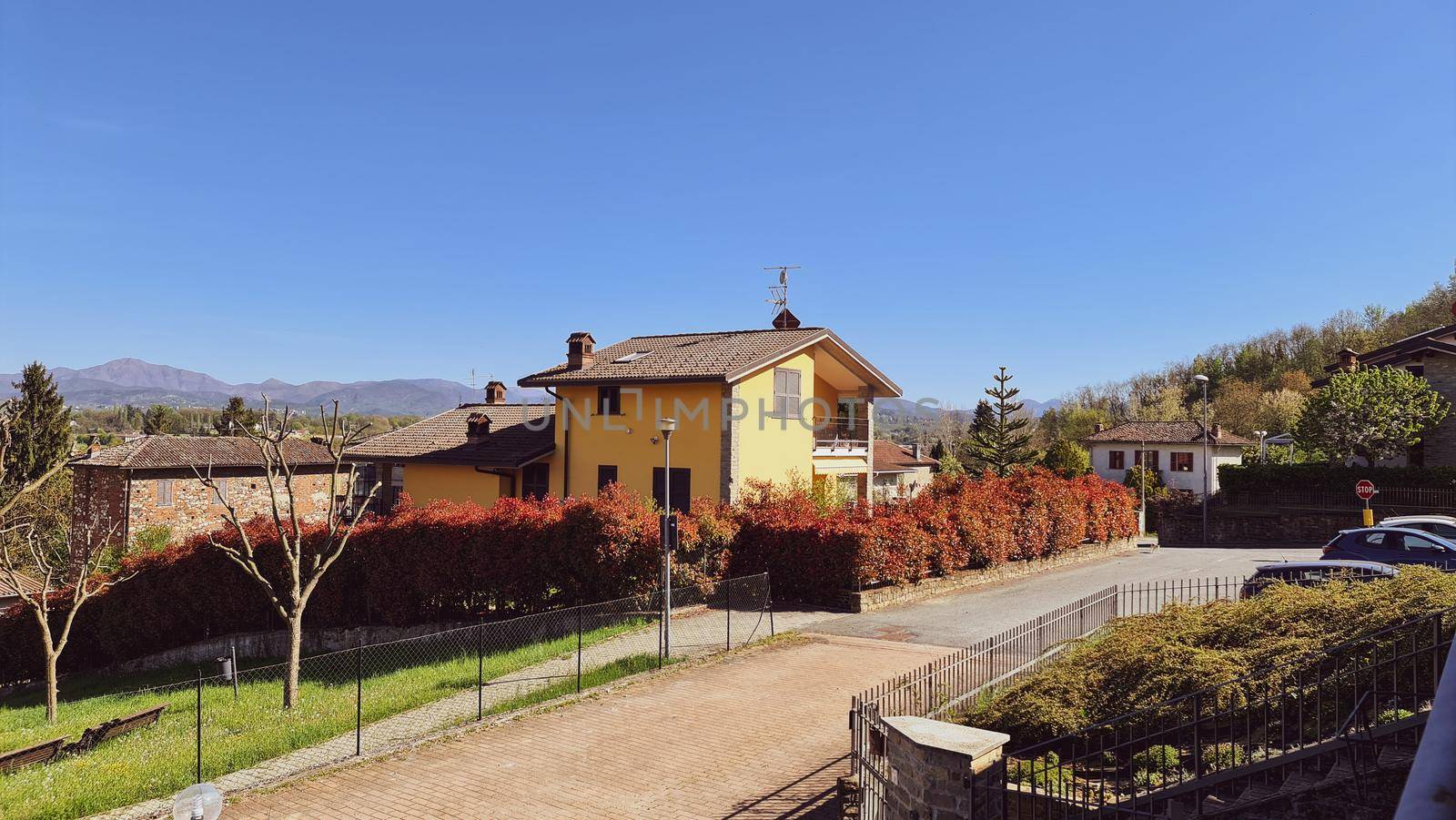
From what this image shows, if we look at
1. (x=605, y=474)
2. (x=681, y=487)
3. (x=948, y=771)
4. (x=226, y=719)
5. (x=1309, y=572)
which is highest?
(x=605, y=474)

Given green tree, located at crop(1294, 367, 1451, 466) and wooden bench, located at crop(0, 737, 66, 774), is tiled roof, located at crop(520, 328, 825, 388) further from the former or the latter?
green tree, located at crop(1294, 367, 1451, 466)

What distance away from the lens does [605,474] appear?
90.4ft

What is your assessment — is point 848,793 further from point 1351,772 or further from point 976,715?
point 1351,772

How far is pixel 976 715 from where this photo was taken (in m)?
9.79

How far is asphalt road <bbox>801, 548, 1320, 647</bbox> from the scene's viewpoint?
17.4 meters

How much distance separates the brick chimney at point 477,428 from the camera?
31453 mm

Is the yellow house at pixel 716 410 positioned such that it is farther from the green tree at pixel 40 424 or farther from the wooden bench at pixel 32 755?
the green tree at pixel 40 424

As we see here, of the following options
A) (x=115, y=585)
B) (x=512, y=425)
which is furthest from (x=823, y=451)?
(x=115, y=585)

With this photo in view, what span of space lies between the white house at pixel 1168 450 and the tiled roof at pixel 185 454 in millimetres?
51597

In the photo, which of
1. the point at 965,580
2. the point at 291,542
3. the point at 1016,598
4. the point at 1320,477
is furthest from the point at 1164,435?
the point at 291,542

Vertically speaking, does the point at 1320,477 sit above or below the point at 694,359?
below

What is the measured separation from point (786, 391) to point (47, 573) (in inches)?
769

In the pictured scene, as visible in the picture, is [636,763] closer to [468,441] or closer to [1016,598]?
[1016,598]

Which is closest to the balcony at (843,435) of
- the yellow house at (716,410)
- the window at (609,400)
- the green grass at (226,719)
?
the yellow house at (716,410)
